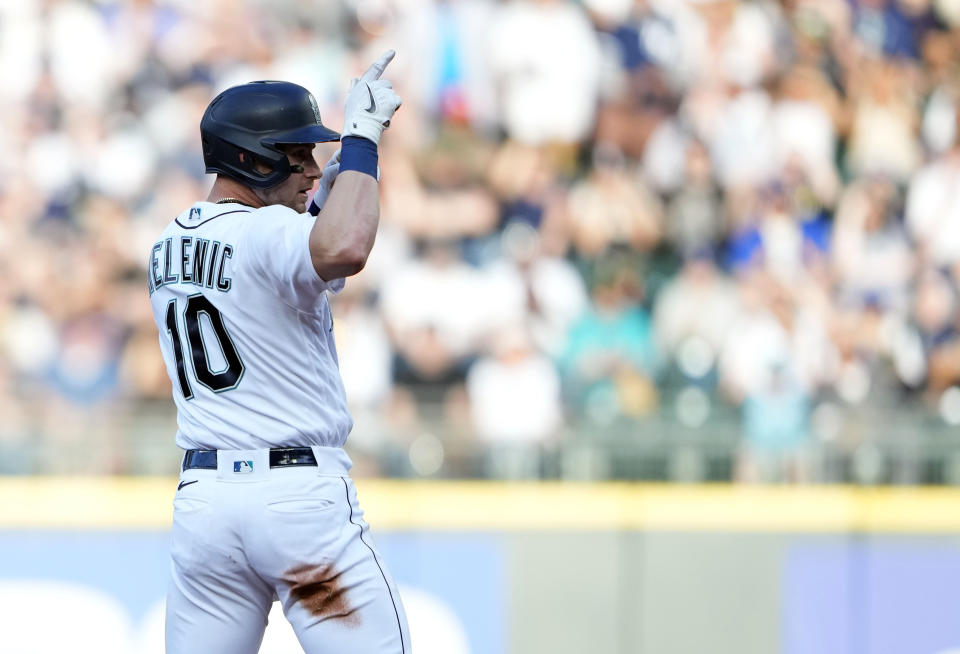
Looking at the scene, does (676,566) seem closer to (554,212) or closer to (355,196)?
(554,212)

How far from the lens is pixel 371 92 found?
3662 mm

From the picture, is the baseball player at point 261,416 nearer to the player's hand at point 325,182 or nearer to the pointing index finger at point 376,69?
the pointing index finger at point 376,69

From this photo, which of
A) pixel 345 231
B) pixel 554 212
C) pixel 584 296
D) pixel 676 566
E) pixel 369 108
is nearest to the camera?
pixel 345 231

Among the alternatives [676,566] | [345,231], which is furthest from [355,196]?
[676,566]

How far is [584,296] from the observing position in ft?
27.3

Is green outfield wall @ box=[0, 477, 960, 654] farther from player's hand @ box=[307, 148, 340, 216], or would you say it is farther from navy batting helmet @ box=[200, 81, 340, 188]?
navy batting helmet @ box=[200, 81, 340, 188]

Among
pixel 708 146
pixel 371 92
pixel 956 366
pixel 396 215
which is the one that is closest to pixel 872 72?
pixel 708 146

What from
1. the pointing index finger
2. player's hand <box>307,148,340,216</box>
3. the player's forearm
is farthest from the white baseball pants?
the pointing index finger

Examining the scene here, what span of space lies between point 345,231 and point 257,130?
56cm

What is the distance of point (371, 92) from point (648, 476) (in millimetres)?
4294

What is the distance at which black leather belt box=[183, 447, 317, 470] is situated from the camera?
3695mm

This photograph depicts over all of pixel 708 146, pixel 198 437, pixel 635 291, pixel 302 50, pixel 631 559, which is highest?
pixel 302 50

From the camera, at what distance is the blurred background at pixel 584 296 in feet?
24.5

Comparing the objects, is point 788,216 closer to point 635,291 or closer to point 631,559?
point 635,291
